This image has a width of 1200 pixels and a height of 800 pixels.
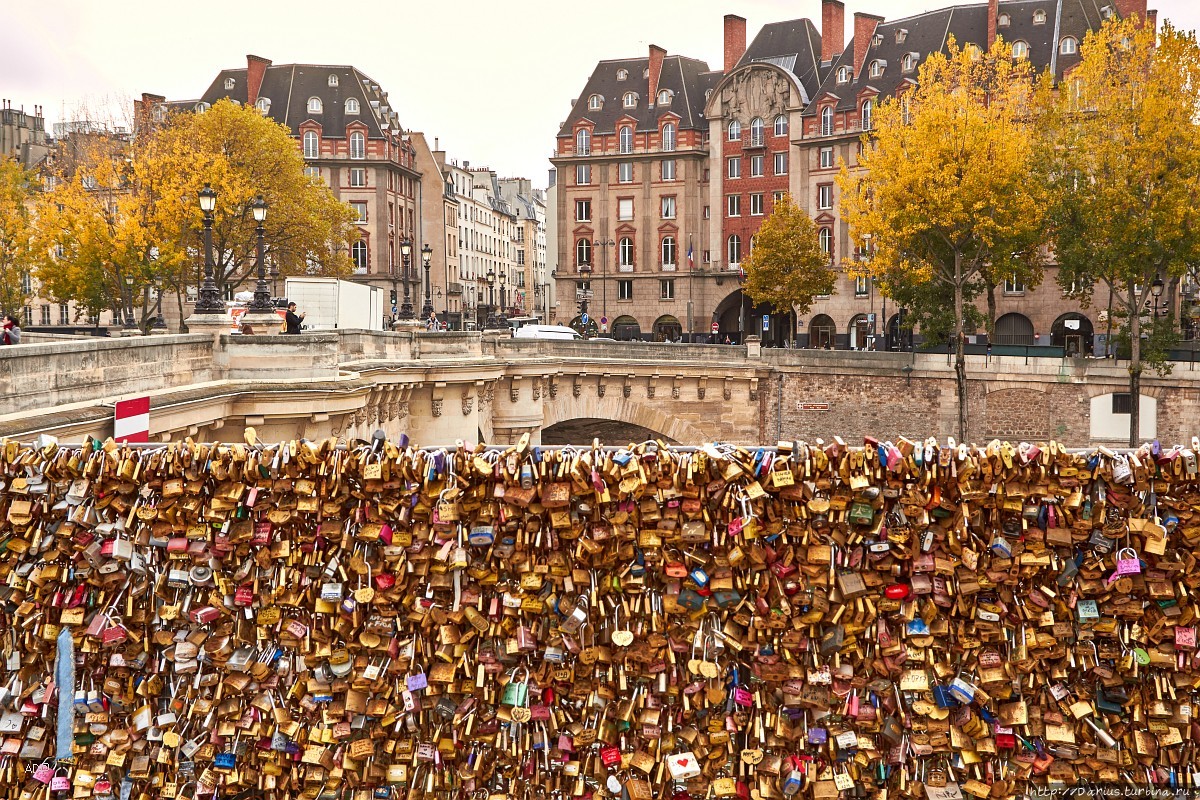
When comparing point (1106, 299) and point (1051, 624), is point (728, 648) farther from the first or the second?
point (1106, 299)

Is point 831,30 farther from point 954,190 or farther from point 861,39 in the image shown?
point 954,190

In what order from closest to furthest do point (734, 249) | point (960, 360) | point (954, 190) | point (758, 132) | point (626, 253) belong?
point (954, 190), point (960, 360), point (758, 132), point (734, 249), point (626, 253)

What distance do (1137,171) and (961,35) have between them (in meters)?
28.5

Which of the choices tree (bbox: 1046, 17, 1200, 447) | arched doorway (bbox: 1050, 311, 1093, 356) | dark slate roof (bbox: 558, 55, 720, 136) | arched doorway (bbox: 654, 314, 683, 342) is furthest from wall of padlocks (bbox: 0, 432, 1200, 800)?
dark slate roof (bbox: 558, 55, 720, 136)

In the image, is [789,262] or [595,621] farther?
[789,262]

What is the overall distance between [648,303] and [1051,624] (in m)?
65.0

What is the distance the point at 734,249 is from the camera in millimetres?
69562

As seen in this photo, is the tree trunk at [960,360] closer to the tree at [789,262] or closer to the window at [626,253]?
the tree at [789,262]

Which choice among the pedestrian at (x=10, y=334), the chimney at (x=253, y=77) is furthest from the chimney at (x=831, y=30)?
the pedestrian at (x=10, y=334)

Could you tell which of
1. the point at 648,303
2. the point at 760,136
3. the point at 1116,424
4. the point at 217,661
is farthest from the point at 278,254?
the point at 217,661

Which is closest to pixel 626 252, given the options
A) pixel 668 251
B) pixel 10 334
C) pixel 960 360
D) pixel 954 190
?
pixel 668 251

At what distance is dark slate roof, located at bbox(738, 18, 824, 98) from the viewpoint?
67625mm

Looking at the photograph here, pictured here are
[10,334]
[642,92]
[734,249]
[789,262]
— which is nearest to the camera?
[10,334]

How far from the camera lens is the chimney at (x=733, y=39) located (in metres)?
69.7
